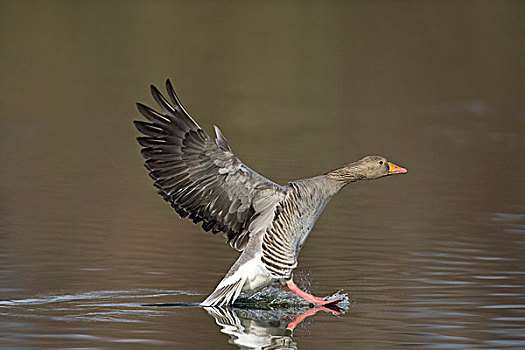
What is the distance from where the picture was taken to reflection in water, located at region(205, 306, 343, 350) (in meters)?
9.43

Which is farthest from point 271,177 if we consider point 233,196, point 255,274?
point 255,274

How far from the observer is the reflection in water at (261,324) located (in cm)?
943

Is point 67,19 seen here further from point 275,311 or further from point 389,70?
point 275,311

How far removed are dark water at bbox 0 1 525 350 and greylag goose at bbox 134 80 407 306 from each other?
1.39 feet

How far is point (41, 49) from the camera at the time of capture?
3594 cm

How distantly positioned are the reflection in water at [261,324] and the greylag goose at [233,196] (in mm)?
155

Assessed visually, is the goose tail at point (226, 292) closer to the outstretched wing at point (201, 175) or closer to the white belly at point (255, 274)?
the white belly at point (255, 274)

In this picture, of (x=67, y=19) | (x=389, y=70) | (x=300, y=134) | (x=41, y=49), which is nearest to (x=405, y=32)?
(x=389, y=70)

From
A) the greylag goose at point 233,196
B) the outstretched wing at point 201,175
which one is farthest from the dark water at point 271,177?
the outstretched wing at point 201,175

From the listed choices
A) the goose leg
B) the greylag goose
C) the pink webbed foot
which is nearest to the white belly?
the greylag goose

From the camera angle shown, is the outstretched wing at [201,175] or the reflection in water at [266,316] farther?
the outstretched wing at [201,175]

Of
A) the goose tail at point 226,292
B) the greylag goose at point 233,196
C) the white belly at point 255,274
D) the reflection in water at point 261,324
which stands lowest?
the reflection in water at point 261,324

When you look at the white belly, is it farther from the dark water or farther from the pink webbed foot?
the pink webbed foot

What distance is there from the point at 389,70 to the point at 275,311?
26401 millimetres
